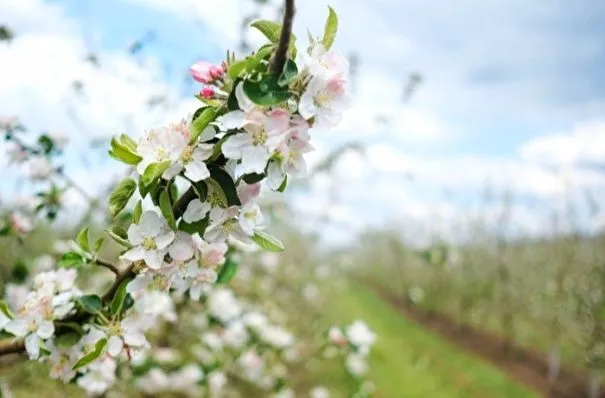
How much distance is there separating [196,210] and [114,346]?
0.39 metres

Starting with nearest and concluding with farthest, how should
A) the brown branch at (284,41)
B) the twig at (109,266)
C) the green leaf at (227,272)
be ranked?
the brown branch at (284,41), the twig at (109,266), the green leaf at (227,272)

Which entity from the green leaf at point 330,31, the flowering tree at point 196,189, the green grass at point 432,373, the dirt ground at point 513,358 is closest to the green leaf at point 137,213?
the flowering tree at point 196,189

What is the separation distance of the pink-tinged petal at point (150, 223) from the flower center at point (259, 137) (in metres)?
0.24

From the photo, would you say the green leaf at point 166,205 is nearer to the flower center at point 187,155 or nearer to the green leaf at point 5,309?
the flower center at point 187,155

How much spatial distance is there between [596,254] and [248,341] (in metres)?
6.82

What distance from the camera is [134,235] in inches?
46.8

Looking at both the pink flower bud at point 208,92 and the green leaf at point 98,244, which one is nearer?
the pink flower bud at point 208,92

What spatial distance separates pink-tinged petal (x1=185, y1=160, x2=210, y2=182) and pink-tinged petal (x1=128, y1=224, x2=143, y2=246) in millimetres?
161

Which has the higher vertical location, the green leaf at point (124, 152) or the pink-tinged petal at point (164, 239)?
the green leaf at point (124, 152)

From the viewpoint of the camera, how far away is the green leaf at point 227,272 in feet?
5.22

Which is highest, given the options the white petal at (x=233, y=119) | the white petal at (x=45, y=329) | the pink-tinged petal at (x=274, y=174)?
the white petal at (x=233, y=119)

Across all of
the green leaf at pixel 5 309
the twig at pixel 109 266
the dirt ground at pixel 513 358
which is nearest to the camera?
the twig at pixel 109 266

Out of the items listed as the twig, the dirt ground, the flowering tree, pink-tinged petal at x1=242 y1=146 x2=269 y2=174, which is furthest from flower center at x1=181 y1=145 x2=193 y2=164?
the dirt ground

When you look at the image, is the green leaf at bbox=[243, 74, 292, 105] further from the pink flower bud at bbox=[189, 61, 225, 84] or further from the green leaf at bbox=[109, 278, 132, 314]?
the green leaf at bbox=[109, 278, 132, 314]
